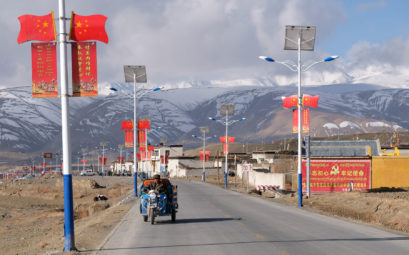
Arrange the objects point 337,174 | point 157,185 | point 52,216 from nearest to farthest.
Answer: point 157,185 < point 52,216 < point 337,174

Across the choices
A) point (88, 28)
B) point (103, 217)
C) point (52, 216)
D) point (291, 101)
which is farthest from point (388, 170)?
point (88, 28)

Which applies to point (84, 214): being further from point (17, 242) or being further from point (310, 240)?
point (310, 240)

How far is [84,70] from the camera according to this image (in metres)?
16.1

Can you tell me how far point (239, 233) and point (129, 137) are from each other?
45.0 metres

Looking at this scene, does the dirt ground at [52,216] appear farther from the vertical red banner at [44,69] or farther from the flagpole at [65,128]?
the vertical red banner at [44,69]

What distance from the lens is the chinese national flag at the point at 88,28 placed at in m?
16.2

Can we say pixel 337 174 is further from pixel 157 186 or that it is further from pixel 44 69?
pixel 44 69

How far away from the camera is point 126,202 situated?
135 ft

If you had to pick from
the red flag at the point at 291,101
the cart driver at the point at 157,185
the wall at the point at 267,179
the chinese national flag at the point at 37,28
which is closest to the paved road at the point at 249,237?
the cart driver at the point at 157,185

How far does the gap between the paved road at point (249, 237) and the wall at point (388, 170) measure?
1182 inches

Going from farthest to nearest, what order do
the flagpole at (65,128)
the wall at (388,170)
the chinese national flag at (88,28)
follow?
the wall at (388,170) → the chinese national flag at (88,28) → the flagpole at (65,128)

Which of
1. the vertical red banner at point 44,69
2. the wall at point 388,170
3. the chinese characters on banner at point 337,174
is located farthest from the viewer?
the wall at point 388,170

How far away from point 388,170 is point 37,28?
43.6 m

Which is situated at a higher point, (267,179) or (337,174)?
(337,174)
